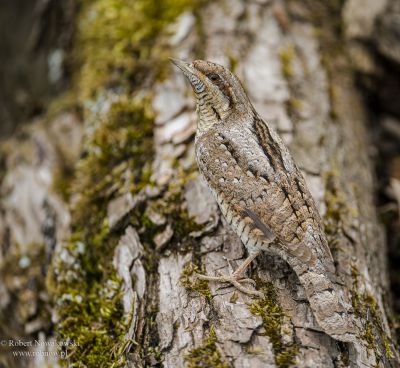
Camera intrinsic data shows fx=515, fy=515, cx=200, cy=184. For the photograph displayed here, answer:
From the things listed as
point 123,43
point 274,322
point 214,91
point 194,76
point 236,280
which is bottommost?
point 274,322

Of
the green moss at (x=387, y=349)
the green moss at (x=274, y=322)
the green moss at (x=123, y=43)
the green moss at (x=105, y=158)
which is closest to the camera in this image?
the green moss at (x=274, y=322)

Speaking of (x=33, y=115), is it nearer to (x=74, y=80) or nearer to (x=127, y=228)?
(x=74, y=80)

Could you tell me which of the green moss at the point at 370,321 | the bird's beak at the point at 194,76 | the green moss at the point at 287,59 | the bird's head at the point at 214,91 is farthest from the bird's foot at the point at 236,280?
the green moss at the point at 287,59

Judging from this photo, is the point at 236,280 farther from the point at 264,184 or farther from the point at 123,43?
the point at 123,43

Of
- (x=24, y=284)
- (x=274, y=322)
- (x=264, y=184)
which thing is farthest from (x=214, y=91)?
(x=24, y=284)

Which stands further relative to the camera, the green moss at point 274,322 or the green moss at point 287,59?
the green moss at point 287,59

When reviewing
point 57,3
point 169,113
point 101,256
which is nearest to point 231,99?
point 169,113

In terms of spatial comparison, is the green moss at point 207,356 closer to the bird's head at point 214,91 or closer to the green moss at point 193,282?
the green moss at point 193,282
